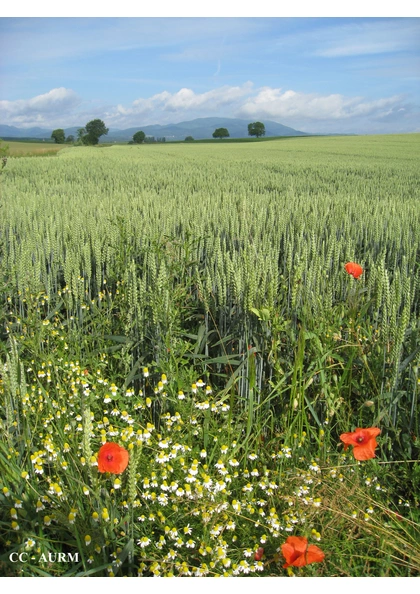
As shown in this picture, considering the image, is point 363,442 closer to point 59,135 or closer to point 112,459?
point 112,459

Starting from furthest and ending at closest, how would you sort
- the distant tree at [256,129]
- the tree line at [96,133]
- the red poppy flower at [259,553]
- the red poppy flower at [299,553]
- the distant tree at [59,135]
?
the distant tree at [256,129] → the distant tree at [59,135] → the tree line at [96,133] → the red poppy flower at [259,553] → the red poppy flower at [299,553]

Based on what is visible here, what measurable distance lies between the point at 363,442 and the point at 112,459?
798 millimetres

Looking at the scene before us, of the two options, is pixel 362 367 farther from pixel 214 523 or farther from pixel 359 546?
pixel 214 523

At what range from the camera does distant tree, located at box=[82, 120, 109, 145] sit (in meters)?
63.7

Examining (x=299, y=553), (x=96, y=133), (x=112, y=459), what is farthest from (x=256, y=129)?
(x=299, y=553)

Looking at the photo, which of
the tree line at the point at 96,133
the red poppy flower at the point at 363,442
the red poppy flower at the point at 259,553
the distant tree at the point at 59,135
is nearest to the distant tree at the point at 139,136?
the tree line at the point at 96,133

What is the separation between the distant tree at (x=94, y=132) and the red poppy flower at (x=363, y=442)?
222 ft

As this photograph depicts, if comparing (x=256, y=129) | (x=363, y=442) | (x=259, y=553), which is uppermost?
(x=256, y=129)

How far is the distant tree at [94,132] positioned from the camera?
6366cm

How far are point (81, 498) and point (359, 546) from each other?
2.83ft

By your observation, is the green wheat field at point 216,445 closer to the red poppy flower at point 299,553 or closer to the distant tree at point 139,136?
Answer: the red poppy flower at point 299,553

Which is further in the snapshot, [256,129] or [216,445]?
[256,129]

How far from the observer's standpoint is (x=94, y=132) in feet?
215

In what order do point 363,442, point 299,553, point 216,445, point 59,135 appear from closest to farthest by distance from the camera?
1. point 299,553
2. point 363,442
3. point 216,445
4. point 59,135
